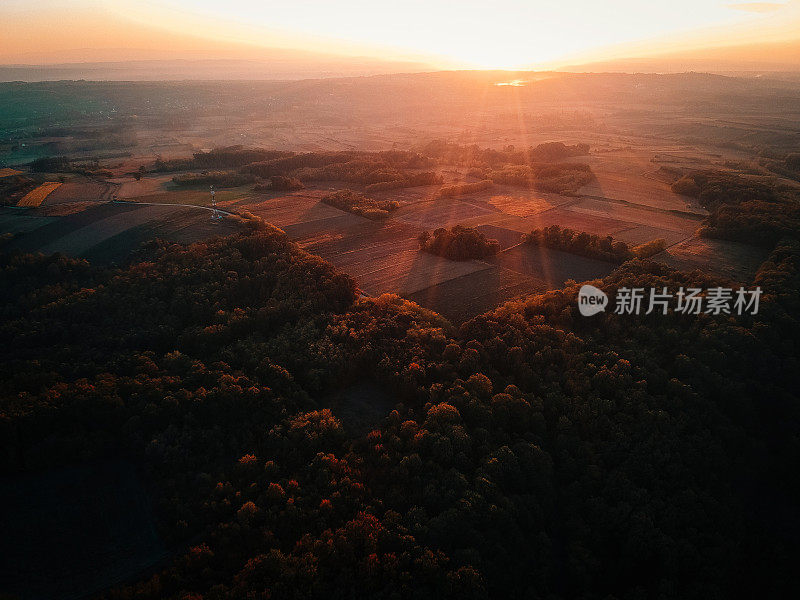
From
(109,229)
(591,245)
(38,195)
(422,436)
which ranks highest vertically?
(38,195)

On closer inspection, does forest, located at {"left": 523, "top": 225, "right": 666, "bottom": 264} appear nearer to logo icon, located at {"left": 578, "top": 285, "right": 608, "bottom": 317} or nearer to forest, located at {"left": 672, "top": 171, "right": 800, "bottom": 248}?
forest, located at {"left": 672, "top": 171, "right": 800, "bottom": 248}

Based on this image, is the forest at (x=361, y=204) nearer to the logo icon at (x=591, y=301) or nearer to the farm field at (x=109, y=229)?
the farm field at (x=109, y=229)

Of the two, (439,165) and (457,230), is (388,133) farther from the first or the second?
(457,230)

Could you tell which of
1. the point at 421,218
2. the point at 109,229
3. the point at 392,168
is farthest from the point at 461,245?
the point at 392,168

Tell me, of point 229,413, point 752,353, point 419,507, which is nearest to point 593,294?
point 752,353

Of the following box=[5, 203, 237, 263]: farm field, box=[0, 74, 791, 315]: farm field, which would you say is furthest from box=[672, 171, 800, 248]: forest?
box=[5, 203, 237, 263]: farm field

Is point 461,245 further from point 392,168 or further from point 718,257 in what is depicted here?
point 392,168
